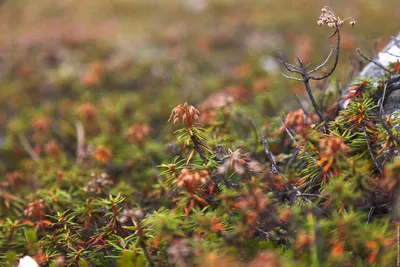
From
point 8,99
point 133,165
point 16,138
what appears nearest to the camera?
point 133,165

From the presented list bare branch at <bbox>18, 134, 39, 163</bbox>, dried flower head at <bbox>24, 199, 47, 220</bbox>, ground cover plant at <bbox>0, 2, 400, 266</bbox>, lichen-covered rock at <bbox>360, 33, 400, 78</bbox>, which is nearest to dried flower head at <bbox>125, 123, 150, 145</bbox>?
ground cover plant at <bbox>0, 2, 400, 266</bbox>

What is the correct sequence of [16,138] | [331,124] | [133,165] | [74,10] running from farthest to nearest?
[74,10] → [16,138] → [133,165] → [331,124]

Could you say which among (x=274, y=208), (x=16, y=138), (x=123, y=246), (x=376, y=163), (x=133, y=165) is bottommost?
(x=16, y=138)

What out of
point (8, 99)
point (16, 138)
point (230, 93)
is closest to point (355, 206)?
point (230, 93)

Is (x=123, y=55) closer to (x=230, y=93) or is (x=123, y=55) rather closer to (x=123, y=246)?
(x=230, y=93)

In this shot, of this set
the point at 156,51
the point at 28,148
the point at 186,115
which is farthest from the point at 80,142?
the point at 156,51

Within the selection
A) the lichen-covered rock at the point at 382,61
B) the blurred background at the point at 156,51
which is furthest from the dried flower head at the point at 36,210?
the lichen-covered rock at the point at 382,61
